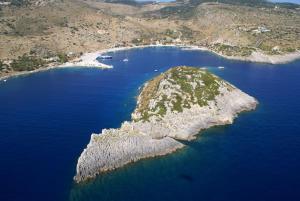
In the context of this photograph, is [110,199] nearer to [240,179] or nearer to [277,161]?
[240,179]

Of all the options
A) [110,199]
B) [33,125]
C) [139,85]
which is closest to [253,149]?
[110,199]

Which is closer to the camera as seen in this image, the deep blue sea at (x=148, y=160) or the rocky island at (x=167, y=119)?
the deep blue sea at (x=148, y=160)

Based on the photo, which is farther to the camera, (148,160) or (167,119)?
(167,119)

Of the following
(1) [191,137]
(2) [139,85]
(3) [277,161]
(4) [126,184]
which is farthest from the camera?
(2) [139,85]

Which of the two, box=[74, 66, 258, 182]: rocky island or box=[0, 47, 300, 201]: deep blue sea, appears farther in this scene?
box=[74, 66, 258, 182]: rocky island

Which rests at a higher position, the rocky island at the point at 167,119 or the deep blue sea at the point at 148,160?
the rocky island at the point at 167,119
